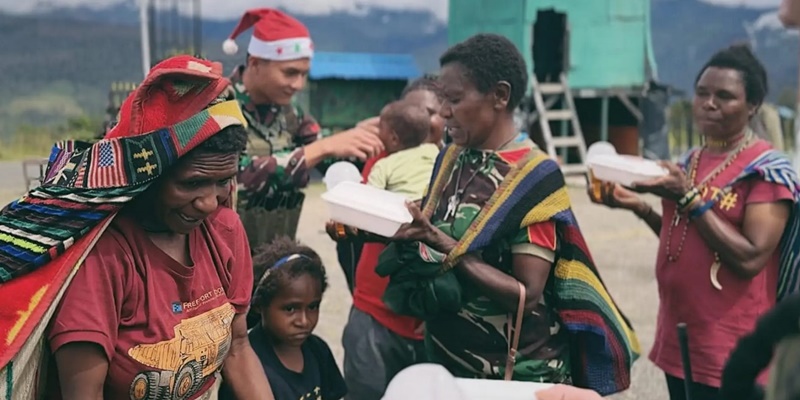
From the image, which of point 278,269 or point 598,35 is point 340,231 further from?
point 598,35

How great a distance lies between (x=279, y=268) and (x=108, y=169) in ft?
4.34

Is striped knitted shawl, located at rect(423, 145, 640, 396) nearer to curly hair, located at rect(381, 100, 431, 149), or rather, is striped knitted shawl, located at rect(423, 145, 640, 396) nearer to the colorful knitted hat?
the colorful knitted hat

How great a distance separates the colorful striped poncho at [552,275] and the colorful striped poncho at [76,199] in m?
0.91

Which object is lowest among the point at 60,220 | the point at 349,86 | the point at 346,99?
the point at 346,99

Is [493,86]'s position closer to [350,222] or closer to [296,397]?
[350,222]

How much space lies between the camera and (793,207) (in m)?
3.15

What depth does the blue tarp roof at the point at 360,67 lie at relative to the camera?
57.2 ft

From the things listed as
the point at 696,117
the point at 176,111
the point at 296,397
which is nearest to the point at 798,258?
the point at 696,117

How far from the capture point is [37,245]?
73.7 inches

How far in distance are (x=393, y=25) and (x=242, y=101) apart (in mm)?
30535

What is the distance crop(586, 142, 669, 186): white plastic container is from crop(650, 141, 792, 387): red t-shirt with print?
292 millimetres

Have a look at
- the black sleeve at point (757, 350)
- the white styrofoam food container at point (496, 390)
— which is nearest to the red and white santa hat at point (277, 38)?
the white styrofoam food container at point (496, 390)

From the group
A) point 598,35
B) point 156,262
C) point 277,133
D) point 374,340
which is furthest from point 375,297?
point 598,35

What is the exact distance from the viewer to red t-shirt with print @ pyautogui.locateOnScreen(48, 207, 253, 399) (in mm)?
1885
